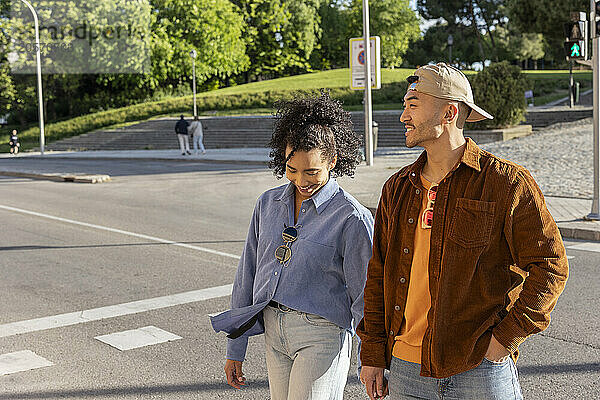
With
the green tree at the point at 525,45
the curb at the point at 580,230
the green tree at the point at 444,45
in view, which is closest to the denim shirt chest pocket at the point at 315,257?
the curb at the point at 580,230

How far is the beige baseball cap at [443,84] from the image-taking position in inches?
94.0

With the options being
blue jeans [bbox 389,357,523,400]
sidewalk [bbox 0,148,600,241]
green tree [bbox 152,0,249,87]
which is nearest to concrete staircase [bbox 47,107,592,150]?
sidewalk [bbox 0,148,600,241]

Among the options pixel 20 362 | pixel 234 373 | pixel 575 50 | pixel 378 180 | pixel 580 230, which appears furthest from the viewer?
pixel 378 180

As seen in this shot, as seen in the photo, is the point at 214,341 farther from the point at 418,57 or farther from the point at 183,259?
the point at 418,57

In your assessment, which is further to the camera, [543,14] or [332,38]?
[332,38]

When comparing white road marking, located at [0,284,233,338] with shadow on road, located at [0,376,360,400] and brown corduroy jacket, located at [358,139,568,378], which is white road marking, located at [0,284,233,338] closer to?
shadow on road, located at [0,376,360,400]

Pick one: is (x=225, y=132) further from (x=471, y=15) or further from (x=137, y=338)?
(x=471, y=15)

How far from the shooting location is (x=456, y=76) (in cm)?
242

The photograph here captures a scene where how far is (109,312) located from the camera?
6.80 metres

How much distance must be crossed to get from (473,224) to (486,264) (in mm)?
135

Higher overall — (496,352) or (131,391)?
(496,352)

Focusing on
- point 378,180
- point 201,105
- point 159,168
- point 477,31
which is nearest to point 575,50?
point 378,180

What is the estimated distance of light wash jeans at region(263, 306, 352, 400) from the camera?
2758 millimetres

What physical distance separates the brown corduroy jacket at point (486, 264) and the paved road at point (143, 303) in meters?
2.53
